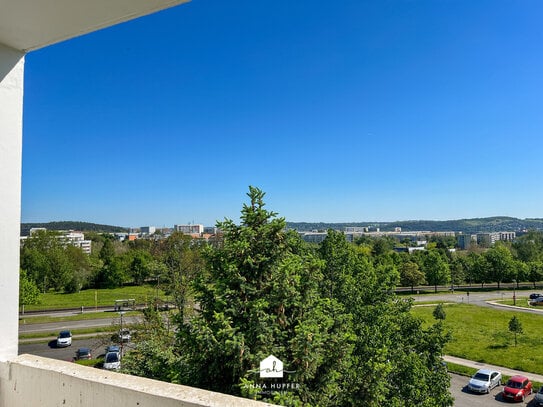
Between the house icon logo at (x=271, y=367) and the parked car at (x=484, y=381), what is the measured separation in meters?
12.2

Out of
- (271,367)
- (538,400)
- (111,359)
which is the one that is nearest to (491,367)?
(538,400)

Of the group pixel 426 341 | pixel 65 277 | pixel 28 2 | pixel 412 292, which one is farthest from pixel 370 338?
pixel 412 292

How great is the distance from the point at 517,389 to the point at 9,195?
16583 mm

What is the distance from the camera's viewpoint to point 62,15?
3.67 feet

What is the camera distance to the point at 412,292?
1484 inches

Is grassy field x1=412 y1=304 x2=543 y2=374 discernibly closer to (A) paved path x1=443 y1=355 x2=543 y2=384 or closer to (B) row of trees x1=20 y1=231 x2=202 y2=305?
(A) paved path x1=443 y1=355 x2=543 y2=384

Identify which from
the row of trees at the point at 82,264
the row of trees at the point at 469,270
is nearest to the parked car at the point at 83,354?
the row of trees at the point at 82,264

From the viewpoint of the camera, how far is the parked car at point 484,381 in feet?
44.5

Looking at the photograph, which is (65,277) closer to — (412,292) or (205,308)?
(205,308)

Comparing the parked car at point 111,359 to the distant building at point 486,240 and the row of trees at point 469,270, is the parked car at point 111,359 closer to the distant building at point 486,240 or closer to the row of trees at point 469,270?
the row of trees at point 469,270

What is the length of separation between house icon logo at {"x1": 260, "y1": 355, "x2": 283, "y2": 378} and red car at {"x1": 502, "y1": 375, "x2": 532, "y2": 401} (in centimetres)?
1222

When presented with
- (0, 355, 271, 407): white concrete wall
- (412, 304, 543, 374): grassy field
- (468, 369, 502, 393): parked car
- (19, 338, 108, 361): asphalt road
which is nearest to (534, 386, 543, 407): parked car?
(468, 369, 502, 393): parked car

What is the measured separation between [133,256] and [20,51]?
132 feet

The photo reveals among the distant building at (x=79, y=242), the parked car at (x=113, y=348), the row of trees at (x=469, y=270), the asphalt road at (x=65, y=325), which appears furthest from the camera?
the distant building at (x=79, y=242)
